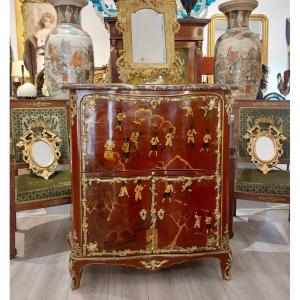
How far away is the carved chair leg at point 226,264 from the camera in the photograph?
2.18m

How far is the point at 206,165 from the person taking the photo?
6.88 ft

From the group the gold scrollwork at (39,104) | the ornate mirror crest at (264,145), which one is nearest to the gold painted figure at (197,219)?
the ornate mirror crest at (264,145)

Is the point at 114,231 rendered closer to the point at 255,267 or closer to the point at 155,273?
the point at 155,273

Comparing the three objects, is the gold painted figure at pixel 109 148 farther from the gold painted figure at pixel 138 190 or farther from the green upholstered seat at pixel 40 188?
the green upholstered seat at pixel 40 188

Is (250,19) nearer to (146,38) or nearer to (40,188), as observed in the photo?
(146,38)

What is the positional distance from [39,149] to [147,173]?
94cm

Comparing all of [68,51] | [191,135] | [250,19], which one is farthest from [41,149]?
[250,19]

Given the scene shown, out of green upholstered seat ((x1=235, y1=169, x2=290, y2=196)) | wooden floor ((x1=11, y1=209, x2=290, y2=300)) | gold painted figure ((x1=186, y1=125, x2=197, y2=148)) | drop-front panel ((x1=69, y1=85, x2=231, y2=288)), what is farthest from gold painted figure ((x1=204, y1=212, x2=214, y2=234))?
green upholstered seat ((x1=235, y1=169, x2=290, y2=196))

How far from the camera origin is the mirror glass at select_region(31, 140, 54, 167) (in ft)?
8.61

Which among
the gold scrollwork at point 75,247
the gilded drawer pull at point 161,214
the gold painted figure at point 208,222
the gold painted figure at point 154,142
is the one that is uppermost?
the gold painted figure at point 154,142

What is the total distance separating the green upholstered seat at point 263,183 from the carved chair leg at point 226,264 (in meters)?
0.64

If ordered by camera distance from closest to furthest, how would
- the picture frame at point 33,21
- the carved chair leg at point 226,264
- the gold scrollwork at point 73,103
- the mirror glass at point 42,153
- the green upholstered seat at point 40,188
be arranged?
the gold scrollwork at point 73,103 → the carved chair leg at point 226,264 → the green upholstered seat at point 40,188 → the mirror glass at point 42,153 → the picture frame at point 33,21

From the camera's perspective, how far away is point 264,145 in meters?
2.75

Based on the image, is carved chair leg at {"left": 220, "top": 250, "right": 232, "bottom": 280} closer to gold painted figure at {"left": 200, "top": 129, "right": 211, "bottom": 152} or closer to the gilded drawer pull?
the gilded drawer pull
